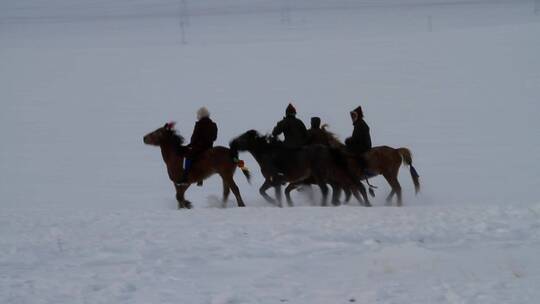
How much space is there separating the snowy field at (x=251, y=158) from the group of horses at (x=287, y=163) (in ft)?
3.21

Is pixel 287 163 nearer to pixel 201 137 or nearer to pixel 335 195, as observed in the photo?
pixel 335 195

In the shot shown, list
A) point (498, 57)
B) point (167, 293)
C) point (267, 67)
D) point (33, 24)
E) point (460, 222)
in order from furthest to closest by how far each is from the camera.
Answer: point (33, 24), point (267, 67), point (498, 57), point (460, 222), point (167, 293)

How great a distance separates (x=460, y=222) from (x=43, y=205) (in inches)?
366

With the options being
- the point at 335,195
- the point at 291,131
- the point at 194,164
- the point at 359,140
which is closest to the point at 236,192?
the point at 194,164

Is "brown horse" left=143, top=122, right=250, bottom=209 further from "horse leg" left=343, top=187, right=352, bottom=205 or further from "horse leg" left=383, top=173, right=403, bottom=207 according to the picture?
"horse leg" left=383, top=173, right=403, bottom=207

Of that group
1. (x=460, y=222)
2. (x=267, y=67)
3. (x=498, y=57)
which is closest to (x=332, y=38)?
(x=267, y=67)

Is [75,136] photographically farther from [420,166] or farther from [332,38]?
[332,38]

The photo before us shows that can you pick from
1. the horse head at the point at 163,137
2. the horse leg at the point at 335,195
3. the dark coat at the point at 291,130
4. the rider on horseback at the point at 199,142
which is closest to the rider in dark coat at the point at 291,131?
the dark coat at the point at 291,130

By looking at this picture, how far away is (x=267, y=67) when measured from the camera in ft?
101

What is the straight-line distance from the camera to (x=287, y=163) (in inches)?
461

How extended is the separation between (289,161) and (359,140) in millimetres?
1227

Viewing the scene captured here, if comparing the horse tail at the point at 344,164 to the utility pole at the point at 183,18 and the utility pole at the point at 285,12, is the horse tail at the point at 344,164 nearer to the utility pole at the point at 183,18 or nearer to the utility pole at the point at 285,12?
the utility pole at the point at 183,18

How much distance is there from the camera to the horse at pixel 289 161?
11.6 meters

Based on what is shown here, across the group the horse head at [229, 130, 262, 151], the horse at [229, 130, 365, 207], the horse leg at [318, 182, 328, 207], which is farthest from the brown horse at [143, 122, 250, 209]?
the horse leg at [318, 182, 328, 207]
